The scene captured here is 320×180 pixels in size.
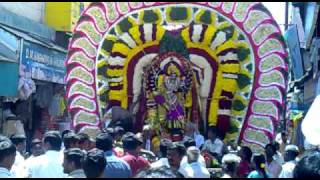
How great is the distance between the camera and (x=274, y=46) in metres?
8.35

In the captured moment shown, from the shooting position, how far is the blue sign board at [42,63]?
12.6 m

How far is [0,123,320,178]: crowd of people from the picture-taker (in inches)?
192

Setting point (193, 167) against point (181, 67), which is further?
point (181, 67)

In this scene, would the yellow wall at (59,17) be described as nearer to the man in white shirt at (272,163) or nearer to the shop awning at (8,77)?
the shop awning at (8,77)

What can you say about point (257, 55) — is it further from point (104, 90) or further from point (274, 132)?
point (104, 90)

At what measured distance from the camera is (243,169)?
7.46 meters

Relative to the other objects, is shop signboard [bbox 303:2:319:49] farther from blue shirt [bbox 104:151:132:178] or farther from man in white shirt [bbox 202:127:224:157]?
blue shirt [bbox 104:151:132:178]

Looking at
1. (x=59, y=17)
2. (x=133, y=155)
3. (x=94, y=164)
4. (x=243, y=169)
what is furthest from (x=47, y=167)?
(x=59, y=17)

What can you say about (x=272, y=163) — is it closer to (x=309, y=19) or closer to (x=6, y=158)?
(x=6, y=158)

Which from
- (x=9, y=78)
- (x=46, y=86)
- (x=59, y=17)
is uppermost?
(x=59, y=17)

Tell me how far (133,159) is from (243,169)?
5.49ft

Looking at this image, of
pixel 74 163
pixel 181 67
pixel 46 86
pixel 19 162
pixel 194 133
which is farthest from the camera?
pixel 46 86

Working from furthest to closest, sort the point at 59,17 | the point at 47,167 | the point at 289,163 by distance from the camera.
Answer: the point at 59,17 → the point at 289,163 → the point at 47,167

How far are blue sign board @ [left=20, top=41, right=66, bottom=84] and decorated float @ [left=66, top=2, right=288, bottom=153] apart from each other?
3700mm
